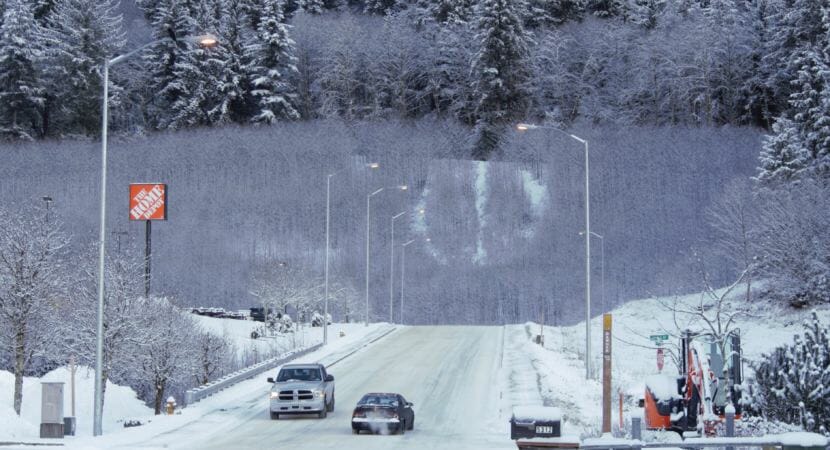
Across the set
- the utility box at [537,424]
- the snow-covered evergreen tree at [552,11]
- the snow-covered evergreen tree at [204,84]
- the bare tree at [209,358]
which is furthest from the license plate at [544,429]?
the snow-covered evergreen tree at [552,11]

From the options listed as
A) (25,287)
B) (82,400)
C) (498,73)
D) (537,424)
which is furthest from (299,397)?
(498,73)

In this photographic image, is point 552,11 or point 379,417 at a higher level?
point 552,11

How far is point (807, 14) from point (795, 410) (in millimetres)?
87321

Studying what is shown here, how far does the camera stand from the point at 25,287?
35844 millimetres

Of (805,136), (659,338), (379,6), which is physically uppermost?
(379,6)

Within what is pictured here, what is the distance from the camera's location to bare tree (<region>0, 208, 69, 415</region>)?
35844 mm

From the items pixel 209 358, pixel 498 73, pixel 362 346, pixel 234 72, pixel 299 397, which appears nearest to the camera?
pixel 299 397

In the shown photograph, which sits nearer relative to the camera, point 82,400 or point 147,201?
point 82,400

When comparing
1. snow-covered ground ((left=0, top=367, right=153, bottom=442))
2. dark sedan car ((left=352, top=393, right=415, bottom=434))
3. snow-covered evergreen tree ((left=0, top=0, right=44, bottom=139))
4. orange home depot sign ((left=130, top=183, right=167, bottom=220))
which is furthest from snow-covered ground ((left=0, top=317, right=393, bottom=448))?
snow-covered evergreen tree ((left=0, top=0, right=44, bottom=139))

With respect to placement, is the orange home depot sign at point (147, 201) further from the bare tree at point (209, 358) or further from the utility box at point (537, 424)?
the utility box at point (537, 424)

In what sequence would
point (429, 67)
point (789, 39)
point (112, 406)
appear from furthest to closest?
1. point (429, 67)
2. point (789, 39)
3. point (112, 406)

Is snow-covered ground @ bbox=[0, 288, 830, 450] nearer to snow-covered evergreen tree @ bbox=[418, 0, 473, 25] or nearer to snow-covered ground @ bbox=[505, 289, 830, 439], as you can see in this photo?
snow-covered ground @ bbox=[505, 289, 830, 439]

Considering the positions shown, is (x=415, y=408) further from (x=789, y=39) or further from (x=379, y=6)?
Result: (x=379, y=6)

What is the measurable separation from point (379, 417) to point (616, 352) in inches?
1316
